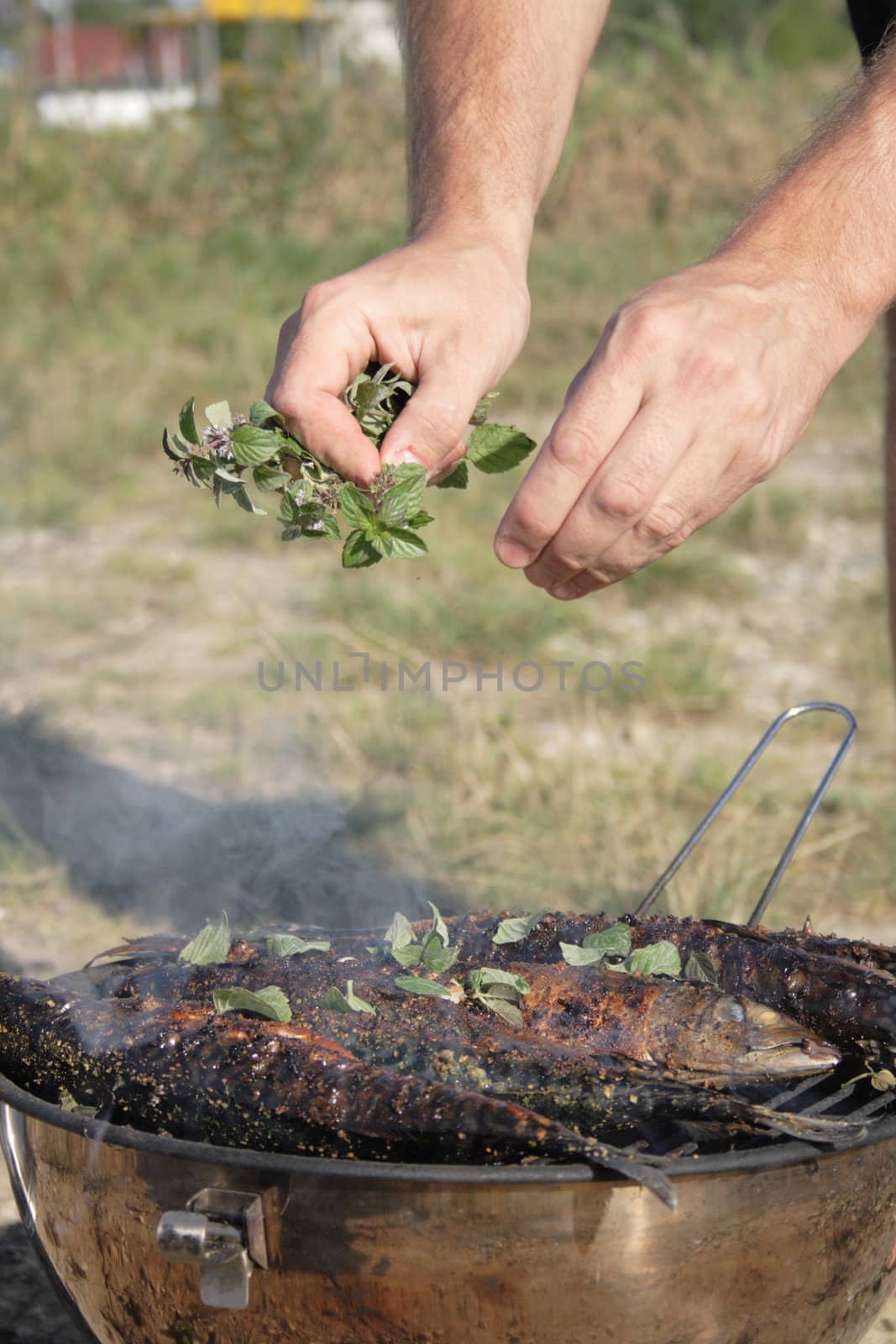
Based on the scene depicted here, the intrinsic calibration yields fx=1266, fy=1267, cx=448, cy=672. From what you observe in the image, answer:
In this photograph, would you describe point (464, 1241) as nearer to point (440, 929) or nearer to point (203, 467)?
point (440, 929)

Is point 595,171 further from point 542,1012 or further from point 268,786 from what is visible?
point 542,1012

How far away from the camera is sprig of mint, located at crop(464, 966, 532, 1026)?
183cm

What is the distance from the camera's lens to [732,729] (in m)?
4.97

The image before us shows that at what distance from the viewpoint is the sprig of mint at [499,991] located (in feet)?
6.00

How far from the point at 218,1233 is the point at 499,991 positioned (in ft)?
1.80

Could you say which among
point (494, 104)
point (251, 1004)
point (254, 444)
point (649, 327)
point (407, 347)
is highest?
point (494, 104)

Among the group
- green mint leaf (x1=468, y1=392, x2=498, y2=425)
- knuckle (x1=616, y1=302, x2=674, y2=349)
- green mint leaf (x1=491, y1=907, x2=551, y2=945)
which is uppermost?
knuckle (x1=616, y1=302, x2=674, y2=349)

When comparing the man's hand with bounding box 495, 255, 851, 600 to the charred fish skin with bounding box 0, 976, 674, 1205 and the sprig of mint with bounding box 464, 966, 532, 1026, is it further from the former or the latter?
the charred fish skin with bounding box 0, 976, 674, 1205

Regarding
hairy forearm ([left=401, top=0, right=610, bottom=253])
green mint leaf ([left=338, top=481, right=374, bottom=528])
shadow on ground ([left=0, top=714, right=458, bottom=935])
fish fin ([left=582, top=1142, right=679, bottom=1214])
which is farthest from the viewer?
shadow on ground ([left=0, top=714, right=458, bottom=935])

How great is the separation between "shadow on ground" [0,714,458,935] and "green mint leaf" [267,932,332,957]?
3.76 feet

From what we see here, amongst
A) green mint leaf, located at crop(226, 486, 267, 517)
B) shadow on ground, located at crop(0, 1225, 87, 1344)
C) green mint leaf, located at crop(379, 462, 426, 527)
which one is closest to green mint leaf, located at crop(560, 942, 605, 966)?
green mint leaf, located at crop(379, 462, 426, 527)

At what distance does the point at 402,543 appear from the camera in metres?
1.91

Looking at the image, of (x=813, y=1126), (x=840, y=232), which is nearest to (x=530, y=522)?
(x=840, y=232)

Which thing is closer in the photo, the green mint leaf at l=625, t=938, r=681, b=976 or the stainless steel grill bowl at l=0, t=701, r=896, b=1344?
the stainless steel grill bowl at l=0, t=701, r=896, b=1344
